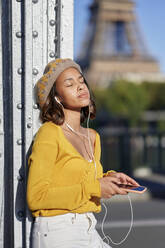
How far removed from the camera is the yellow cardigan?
1.73 m

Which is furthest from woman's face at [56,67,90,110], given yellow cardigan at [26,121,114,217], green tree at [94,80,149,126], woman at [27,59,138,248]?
green tree at [94,80,149,126]

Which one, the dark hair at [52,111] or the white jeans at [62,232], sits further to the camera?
the dark hair at [52,111]

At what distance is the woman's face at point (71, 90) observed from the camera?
197 centimetres

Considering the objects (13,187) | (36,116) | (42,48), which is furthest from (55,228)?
(42,48)

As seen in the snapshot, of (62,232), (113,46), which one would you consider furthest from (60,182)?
(113,46)

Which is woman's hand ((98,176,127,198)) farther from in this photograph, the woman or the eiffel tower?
the eiffel tower

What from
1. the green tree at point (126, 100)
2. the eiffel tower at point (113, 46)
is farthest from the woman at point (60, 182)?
the eiffel tower at point (113, 46)

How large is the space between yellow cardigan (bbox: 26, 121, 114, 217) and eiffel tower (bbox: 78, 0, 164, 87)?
202ft

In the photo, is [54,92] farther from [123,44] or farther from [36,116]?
Result: [123,44]

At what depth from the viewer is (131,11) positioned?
6506 centimetres

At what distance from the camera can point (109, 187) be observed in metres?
1.77

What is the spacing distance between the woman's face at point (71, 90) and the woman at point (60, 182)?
18 millimetres

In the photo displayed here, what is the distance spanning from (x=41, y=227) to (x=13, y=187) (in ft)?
0.64

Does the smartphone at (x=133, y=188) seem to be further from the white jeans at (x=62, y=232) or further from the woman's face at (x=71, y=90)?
the woman's face at (x=71, y=90)
